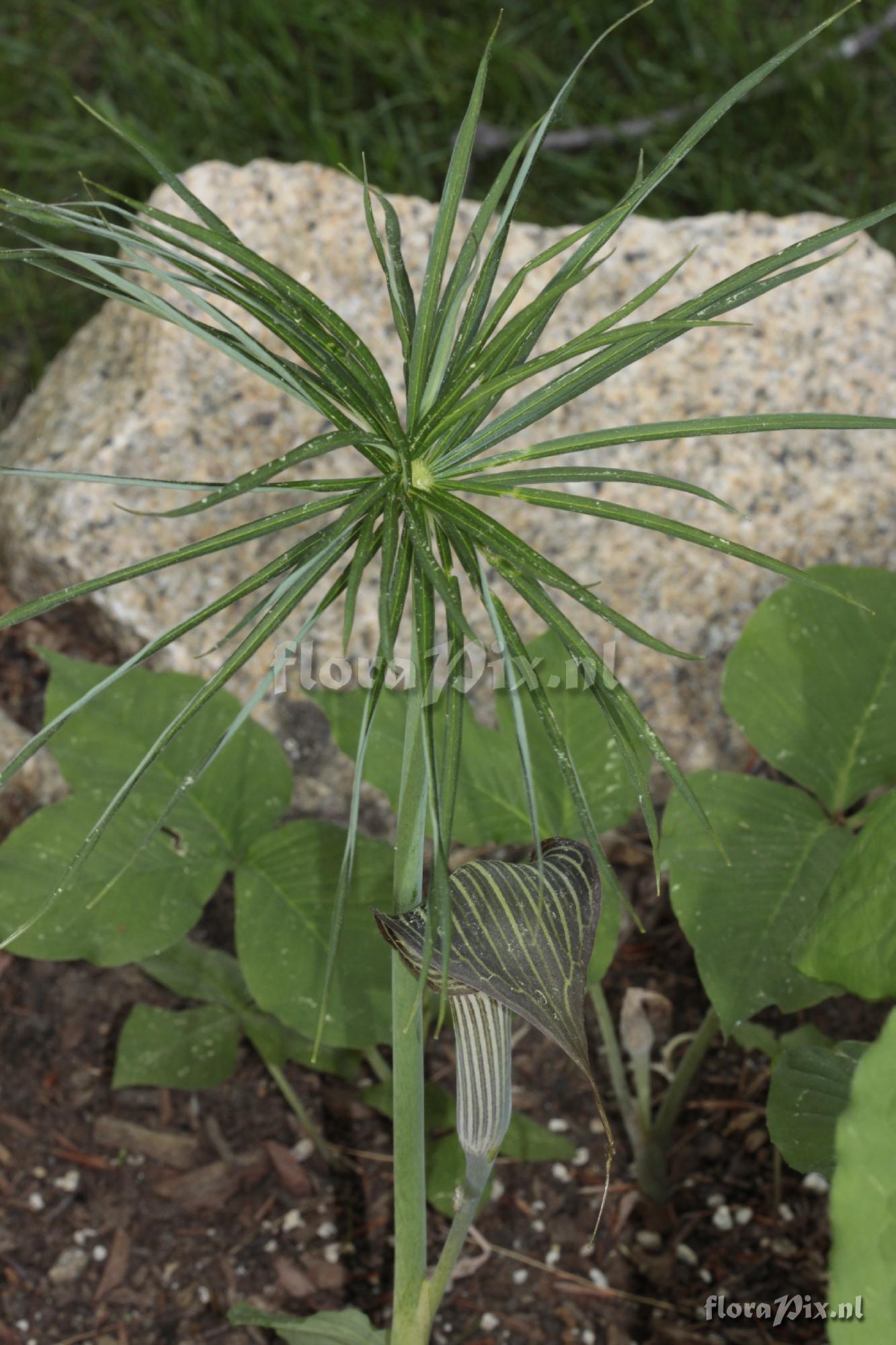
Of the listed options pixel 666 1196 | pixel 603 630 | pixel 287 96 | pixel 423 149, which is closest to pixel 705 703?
pixel 603 630

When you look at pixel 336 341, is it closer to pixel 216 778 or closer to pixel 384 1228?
pixel 216 778

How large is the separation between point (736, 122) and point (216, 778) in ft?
5.57

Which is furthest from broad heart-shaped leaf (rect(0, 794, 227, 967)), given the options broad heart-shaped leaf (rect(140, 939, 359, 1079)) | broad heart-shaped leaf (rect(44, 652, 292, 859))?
broad heart-shaped leaf (rect(140, 939, 359, 1079))

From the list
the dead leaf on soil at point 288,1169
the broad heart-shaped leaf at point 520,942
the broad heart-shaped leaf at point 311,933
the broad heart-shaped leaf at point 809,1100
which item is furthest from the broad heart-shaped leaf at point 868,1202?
the dead leaf on soil at point 288,1169

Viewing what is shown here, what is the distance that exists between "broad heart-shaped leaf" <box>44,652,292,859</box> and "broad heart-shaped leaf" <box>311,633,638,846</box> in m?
0.10

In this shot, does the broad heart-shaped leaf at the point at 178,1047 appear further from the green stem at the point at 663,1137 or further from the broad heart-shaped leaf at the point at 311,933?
the green stem at the point at 663,1137

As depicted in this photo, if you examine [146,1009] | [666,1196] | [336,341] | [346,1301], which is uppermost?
[336,341]

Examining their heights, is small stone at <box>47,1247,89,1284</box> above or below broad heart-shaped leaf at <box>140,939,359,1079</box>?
below

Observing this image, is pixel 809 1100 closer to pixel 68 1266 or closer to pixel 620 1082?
pixel 620 1082

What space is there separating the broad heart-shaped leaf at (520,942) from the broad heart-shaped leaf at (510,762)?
1.33 feet

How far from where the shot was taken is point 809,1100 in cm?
94

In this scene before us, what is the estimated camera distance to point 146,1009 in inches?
50.3

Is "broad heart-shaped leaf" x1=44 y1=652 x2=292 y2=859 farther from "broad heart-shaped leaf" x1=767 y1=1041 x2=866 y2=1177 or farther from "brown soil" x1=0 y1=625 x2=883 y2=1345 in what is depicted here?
"broad heart-shaped leaf" x1=767 y1=1041 x2=866 y2=1177

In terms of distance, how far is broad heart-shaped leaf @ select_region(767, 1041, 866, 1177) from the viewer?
91cm
